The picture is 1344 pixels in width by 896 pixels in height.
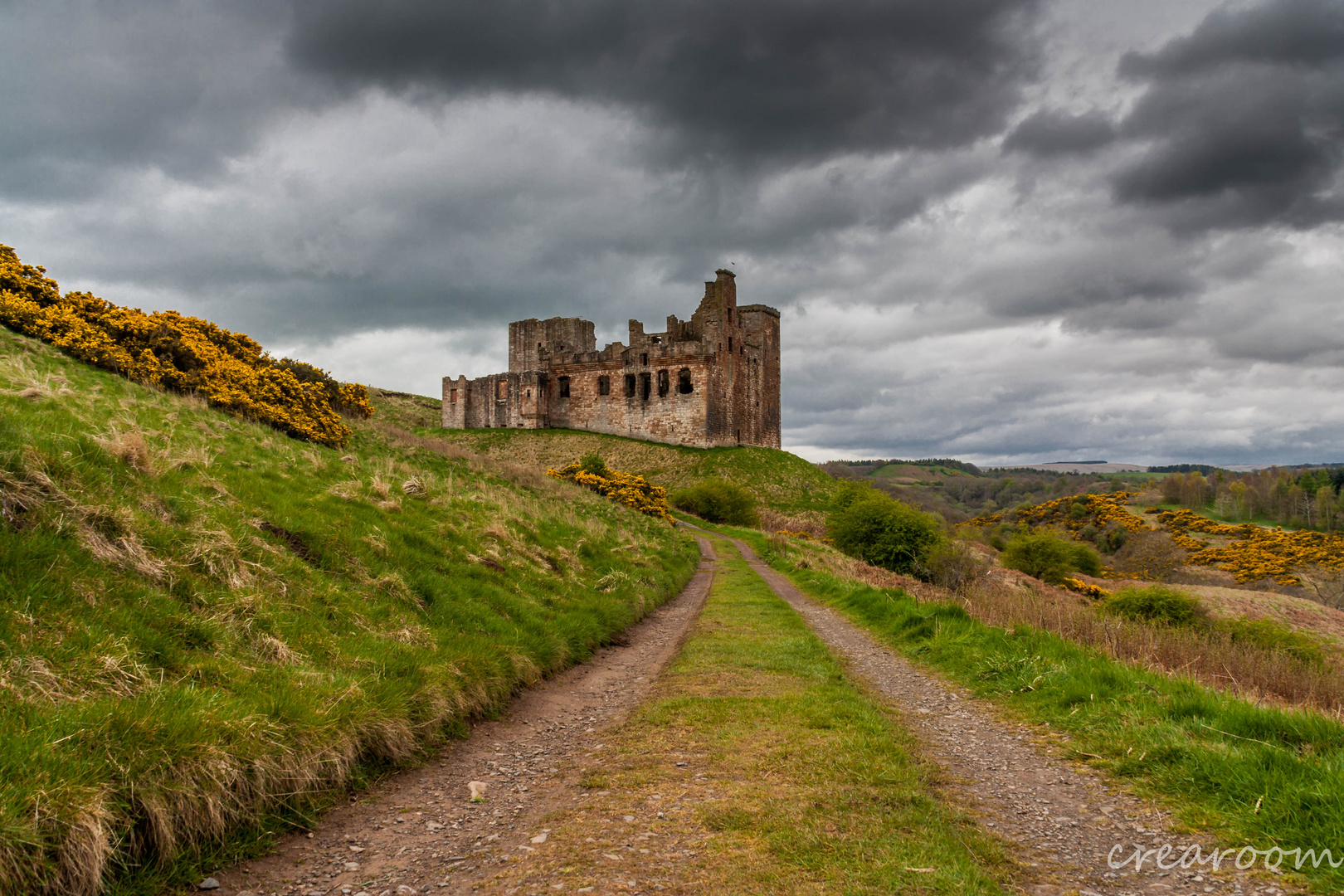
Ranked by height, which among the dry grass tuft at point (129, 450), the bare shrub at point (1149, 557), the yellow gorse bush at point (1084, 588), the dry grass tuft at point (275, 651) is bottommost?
the bare shrub at point (1149, 557)

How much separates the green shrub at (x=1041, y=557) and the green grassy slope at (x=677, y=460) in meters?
14.3

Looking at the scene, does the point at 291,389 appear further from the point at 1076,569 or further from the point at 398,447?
the point at 1076,569

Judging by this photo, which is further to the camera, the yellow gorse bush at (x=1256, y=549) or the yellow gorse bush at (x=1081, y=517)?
the yellow gorse bush at (x=1081, y=517)

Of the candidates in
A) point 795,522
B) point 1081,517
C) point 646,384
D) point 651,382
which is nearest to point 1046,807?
point 795,522

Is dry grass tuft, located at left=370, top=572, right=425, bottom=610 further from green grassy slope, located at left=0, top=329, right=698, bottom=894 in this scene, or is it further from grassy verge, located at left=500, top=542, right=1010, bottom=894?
grassy verge, located at left=500, top=542, right=1010, bottom=894

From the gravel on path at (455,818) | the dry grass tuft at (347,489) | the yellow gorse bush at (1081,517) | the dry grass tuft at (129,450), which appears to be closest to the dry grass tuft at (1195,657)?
the gravel on path at (455,818)

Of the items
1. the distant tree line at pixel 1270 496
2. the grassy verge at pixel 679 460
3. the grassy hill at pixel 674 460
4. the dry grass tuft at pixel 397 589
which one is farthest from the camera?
the distant tree line at pixel 1270 496

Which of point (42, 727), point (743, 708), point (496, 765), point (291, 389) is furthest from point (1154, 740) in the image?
point (291, 389)

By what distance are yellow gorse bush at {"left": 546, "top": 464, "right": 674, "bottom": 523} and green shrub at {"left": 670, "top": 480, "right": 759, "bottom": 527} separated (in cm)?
739

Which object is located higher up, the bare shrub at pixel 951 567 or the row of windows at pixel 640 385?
the row of windows at pixel 640 385

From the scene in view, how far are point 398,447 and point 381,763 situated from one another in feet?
61.7

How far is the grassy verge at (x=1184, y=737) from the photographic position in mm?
4289

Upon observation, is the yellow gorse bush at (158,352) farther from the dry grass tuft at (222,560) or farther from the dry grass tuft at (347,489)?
the dry grass tuft at (222,560)

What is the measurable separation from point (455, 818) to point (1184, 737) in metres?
5.71
